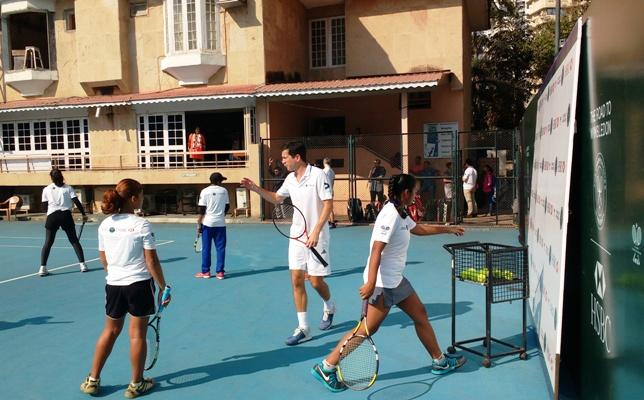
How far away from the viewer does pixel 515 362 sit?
5543 millimetres

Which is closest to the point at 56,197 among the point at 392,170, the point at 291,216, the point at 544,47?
the point at 291,216

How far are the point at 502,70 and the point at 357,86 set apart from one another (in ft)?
57.5

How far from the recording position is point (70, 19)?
24656 mm

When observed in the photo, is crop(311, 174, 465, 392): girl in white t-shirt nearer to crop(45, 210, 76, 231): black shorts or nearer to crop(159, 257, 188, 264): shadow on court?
crop(45, 210, 76, 231): black shorts

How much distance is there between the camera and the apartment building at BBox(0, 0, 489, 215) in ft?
68.6

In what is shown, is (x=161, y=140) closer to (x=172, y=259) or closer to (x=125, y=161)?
(x=125, y=161)

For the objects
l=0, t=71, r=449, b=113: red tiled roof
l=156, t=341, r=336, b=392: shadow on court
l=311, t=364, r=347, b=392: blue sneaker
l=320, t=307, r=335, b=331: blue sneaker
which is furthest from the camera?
l=0, t=71, r=449, b=113: red tiled roof

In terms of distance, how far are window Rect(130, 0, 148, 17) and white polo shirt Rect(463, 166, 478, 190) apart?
14.7 meters

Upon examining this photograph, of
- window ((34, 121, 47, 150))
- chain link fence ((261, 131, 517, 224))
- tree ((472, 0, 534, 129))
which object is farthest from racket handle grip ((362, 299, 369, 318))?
tree ((472, 0, 534, 129))

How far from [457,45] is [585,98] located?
1781cm

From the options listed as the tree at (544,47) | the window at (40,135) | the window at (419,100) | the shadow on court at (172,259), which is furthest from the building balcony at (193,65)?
the tree at (544,47)

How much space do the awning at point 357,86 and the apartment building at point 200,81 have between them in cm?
7

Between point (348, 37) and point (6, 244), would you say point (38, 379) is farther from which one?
point (348, 37)

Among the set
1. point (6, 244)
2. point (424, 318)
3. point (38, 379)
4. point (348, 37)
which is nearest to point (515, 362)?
point (424, 318)
